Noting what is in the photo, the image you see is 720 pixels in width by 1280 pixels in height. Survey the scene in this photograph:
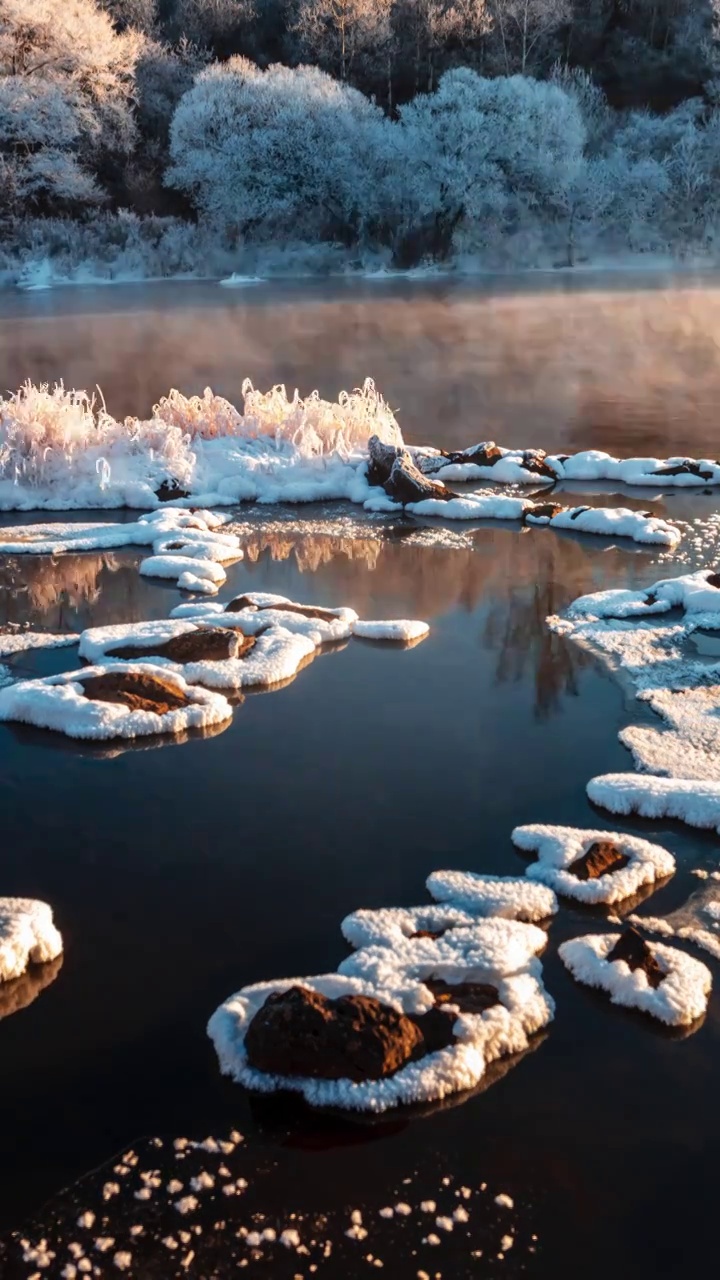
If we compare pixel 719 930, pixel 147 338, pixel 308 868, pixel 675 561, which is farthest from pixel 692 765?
pixel 147 338

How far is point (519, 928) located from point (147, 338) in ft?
73.9

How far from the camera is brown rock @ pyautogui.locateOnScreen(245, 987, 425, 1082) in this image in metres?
3.81

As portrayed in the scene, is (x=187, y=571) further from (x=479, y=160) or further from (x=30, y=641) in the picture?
(x=479, y=160)

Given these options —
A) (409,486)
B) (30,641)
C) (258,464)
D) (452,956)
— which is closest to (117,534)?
(258,464)

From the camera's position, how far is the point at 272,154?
131 ft

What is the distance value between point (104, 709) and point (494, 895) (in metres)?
2.57

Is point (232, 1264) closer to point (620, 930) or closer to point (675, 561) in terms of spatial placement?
point (620, 930)

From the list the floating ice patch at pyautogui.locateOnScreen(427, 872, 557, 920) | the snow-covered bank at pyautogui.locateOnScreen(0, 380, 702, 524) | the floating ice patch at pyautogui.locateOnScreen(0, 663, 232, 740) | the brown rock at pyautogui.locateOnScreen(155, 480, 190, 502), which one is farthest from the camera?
the brown rock at pyautogui.locateOnScreen(155, 480, 190, 502)

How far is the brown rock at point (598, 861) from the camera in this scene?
194 inches

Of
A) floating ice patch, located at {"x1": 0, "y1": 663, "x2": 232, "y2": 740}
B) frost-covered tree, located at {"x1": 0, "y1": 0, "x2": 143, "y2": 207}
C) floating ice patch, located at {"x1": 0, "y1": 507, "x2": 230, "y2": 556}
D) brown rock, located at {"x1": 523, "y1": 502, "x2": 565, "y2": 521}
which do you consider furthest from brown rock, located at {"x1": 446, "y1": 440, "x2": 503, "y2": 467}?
frost-covered tree, located at {"x1": 0, "y1": 0, "x2": 143, "y2": 207}

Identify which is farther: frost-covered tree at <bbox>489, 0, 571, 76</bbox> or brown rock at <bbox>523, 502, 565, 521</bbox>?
frost-covered tree at <bbox>489, 0, 571, 76</bbox>

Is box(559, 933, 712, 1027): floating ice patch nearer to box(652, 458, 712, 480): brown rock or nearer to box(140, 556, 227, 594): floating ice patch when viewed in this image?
box(140, 556, 227, 594): floating ice patch

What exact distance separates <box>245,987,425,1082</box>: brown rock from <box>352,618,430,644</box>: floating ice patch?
4180 millimetres

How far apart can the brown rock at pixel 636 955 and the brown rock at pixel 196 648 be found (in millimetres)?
3477
